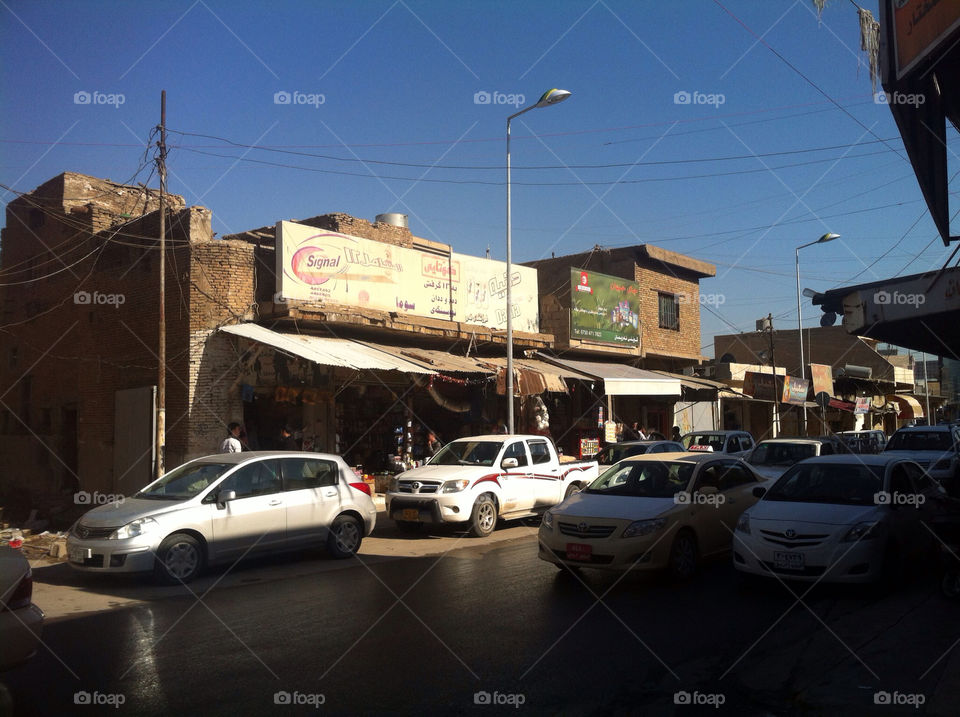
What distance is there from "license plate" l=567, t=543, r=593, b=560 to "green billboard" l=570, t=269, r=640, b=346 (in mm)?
16254

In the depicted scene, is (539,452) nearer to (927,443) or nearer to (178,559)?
(178,559)

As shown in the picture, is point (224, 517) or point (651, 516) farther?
point (224, 517)

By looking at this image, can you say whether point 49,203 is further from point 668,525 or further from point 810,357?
point 810,357

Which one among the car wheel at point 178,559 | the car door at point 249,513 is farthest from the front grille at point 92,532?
the car door at point 249,513

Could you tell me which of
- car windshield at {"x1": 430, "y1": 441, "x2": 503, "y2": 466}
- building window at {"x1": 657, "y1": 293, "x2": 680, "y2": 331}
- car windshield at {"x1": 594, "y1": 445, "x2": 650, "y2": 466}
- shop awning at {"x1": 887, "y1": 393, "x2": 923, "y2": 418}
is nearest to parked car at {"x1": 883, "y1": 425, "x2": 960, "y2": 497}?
car windshield at {"x1": 594, "y1": 445, "x2": 650, "y2": 466}

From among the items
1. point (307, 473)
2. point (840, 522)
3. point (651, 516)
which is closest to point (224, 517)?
point (307, 473)

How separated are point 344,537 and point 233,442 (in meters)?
3.95

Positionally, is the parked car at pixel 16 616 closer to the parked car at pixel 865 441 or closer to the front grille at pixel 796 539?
the front grille at pixel 796 539

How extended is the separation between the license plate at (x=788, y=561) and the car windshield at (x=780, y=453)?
27.0ft

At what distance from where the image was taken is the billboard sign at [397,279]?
672 inches

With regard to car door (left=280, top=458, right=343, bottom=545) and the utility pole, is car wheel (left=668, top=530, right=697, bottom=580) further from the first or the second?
the utility pole

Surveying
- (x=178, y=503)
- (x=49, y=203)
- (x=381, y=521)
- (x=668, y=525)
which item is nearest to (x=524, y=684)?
(x=668, y=525)

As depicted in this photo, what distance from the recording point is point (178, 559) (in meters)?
9.43

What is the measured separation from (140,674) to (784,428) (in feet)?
142
